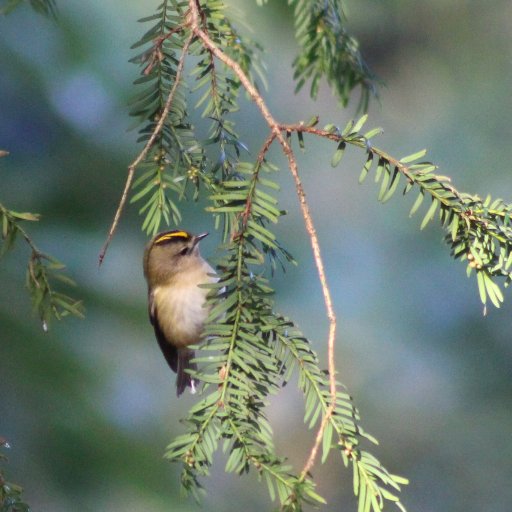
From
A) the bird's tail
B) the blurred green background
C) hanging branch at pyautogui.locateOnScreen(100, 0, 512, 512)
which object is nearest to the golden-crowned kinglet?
the bird's tail

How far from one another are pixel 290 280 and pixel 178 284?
56.0 inches

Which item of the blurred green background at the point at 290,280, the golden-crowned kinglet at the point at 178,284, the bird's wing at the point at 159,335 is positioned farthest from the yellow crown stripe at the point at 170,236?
the blurred green background at the point at 290,280

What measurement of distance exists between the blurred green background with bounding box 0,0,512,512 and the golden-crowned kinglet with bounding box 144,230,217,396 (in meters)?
0.32

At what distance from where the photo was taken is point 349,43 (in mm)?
1066

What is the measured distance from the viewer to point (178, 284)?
4.93 ft

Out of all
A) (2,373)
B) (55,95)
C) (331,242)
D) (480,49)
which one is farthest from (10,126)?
(480,49)

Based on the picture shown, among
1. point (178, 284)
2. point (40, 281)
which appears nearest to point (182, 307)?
point (178, 284)

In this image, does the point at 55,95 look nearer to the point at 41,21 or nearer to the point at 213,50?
the point at 41,21

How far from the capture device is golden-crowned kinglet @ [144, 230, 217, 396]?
1.45 m

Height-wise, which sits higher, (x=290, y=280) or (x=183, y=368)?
(x=290, y=280)

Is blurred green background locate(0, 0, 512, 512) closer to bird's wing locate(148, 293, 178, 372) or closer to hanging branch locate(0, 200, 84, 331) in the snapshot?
bird's wing locate(148, 293, 178, 372)

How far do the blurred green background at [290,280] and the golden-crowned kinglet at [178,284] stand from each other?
325 mm

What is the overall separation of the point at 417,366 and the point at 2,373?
6.75 feet

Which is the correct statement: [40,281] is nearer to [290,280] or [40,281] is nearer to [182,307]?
[182,307]
